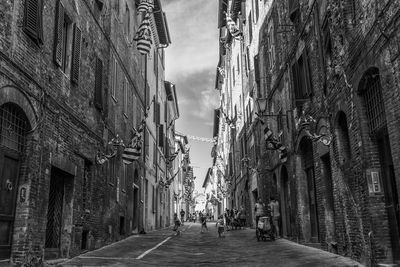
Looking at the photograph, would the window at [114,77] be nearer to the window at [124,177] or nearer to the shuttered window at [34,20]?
the window at [124,177]

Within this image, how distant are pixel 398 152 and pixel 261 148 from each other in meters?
16.0

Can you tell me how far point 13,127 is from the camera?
8.58m

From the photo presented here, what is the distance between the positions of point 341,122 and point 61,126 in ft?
23.8

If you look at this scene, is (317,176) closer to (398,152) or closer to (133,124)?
(398,152)

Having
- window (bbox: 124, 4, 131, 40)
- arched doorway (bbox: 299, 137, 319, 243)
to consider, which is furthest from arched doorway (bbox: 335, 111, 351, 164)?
window (bbox: 124, 4, 131, 40)

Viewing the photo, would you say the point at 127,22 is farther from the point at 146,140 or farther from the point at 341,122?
the point at 341,122

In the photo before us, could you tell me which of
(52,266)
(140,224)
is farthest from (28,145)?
(140,224)


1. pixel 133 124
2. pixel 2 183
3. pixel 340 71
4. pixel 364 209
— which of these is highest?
pixel 133 124

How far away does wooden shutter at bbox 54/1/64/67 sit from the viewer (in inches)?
410

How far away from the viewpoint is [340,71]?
10648mm

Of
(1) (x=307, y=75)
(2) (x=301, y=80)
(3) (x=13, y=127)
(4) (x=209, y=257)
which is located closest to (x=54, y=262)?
(3) (x=13, y=127)

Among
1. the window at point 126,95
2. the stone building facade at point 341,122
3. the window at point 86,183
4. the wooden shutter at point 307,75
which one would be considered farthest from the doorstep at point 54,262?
the window at point 126,95

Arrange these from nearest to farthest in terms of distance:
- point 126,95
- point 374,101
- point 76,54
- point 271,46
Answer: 1. point 374,101
2. point 76,54
3. point 126,95
4. point 271,46

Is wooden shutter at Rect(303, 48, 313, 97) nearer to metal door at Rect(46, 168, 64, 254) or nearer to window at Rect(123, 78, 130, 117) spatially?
metal door at Rect(46, 168, 64, 254)
